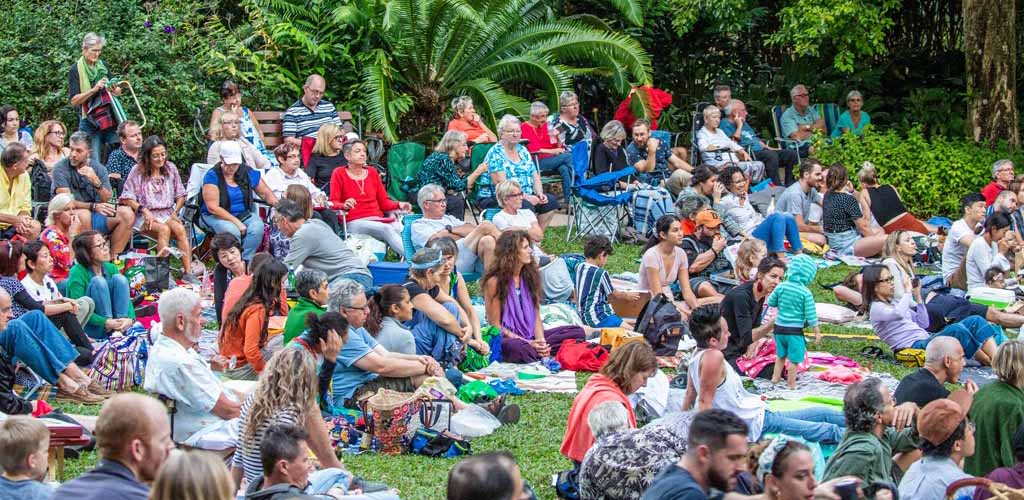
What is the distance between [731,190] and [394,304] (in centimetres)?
533

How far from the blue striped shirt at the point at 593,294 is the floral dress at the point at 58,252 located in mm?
3916

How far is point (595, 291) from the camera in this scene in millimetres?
11547

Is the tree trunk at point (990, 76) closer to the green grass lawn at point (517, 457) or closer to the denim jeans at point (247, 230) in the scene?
the green grass lawn at point (517, 457)

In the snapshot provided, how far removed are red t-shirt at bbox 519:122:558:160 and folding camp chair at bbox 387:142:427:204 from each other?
1339 millimetres

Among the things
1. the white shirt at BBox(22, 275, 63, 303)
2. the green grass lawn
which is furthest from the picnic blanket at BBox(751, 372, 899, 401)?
the white shirt at BBox(22, 275, 63, 303)

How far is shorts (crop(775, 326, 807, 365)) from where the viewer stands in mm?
9828

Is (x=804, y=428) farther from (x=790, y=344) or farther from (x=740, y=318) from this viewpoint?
(x=740, y=318)

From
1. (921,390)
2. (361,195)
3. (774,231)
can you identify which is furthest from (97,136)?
(921,390)

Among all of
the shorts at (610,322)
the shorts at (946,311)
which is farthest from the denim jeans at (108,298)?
the shorts at (946,311)

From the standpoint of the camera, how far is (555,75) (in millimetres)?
16734

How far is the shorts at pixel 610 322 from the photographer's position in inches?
452

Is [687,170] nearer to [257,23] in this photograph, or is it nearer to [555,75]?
[555,75]

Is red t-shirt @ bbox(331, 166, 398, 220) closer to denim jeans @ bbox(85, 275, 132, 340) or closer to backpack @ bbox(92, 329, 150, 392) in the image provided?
denim jeans @ bbox(85, 275, 132, 340)

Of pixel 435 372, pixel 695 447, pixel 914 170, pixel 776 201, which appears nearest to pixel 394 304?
pixel 435 372
